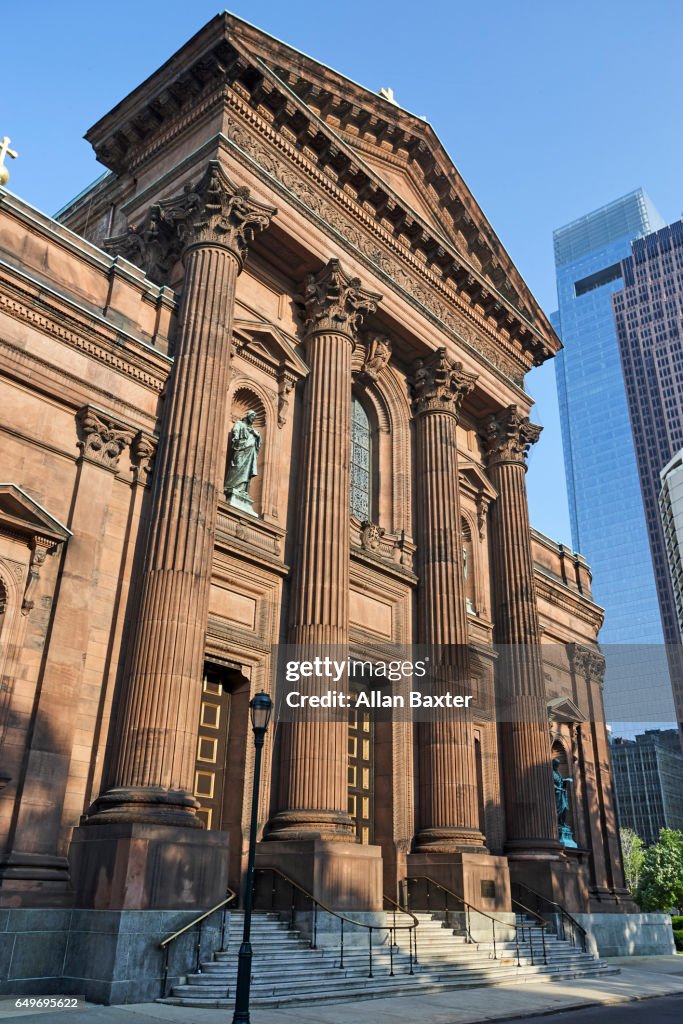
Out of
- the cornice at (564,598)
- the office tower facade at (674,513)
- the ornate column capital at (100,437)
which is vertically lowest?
the ornate column capital at (100,437)

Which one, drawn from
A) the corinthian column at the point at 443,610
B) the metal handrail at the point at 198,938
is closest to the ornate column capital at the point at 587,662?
the corinthian column at the point at 443,610

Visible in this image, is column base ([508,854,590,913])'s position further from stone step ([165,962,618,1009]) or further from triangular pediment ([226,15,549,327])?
triangular pediment ([226,15,549,327])

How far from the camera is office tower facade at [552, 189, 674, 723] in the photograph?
158 meters

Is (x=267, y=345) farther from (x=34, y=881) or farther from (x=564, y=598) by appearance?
(x=564, y=598)

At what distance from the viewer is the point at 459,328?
30.0m

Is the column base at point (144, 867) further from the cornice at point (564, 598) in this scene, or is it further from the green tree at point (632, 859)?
the green tree at point (632, 859)

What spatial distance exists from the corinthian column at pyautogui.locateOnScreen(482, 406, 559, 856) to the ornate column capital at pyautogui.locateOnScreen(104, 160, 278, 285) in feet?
45.0

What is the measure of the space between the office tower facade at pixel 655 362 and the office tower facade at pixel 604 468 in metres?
2.19

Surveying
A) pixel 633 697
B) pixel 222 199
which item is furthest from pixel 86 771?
pixel 633 697

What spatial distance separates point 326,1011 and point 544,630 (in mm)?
22319

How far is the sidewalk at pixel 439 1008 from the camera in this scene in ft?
36.6

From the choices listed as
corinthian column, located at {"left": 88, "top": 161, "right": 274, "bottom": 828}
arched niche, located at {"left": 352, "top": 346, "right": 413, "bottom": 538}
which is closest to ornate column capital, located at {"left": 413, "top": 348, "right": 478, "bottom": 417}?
arched niche, located at {"left": 352, "top": 346, "right": 413, "bottom": 538}

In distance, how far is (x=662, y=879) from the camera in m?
65.5

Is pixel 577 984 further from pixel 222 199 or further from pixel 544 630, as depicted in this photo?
pixel 222 199
